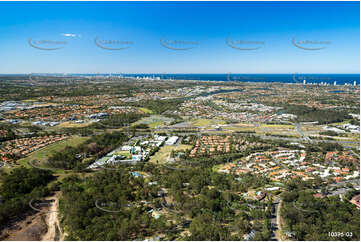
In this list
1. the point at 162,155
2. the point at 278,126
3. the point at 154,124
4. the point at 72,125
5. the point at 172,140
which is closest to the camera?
the point at 162,155

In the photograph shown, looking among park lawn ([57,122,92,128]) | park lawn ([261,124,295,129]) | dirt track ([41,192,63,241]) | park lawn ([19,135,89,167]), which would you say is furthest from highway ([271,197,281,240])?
park lawn ([57,122,92,128])

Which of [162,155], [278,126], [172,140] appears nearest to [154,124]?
[172,140]

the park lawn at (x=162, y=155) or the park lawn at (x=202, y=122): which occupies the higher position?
the park lawn at (x=202, y=122)

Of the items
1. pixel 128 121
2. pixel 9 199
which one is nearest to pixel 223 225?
pixel 9 199

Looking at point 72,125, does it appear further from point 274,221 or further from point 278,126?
point 278,126

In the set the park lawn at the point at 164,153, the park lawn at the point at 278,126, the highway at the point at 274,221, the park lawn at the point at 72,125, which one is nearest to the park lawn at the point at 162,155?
the park lawn at the point at 164,153

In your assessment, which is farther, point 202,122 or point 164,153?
point 202,122

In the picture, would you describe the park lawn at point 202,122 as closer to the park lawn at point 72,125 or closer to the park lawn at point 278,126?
the park lawn at point 278,126

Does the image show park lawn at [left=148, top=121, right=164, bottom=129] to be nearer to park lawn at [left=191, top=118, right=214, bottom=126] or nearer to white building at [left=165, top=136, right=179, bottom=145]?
park lawn at [left=191, top=118, right=214, bottom=126]

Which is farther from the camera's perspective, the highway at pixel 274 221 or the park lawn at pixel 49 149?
the park lawn at pixel 49 149

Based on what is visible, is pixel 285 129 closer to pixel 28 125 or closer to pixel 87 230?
pixel 87 230
